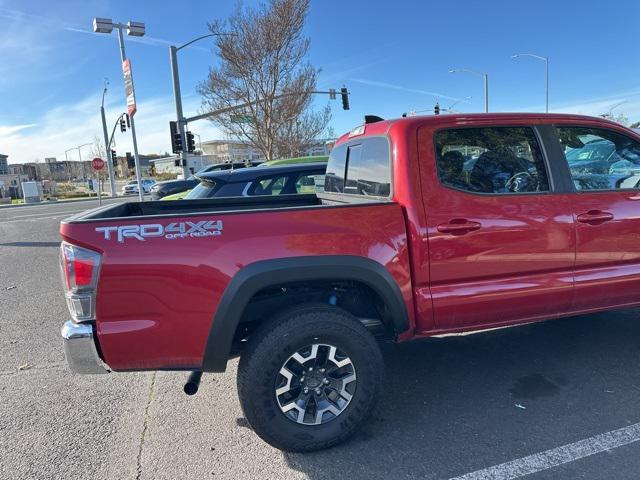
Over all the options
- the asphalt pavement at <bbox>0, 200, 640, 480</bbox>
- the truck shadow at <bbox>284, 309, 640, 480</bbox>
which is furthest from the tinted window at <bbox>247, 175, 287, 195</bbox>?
the truck shadow at <bbox>284, 309, 640, 480</bbox>

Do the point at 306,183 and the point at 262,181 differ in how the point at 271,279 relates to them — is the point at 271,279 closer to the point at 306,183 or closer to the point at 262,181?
the point at 262,181

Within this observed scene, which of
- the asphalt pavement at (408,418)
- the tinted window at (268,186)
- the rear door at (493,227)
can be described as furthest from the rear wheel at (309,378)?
the tinted window at (268,186)

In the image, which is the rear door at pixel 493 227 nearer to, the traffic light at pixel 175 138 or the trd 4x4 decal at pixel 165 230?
the trd 4x4 decal at pixel 165 230

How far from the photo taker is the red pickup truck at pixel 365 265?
2471 millimetres

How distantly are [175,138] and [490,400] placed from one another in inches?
862

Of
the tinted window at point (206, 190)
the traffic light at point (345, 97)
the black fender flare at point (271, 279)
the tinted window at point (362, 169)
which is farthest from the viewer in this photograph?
the traffic light at point (345, 97)

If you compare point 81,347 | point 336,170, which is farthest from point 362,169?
point 81,347

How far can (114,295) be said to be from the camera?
2434 millimetres

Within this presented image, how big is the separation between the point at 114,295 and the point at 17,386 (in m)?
2.10

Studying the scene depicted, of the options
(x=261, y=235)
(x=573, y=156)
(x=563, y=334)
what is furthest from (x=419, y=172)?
(x=563, y=334)

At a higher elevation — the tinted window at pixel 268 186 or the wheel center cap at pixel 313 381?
the tinted window at pixel 268 186

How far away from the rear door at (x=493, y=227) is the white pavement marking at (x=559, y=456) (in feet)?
2.70

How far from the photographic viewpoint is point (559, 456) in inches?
102

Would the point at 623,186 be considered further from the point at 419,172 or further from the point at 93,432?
the point at 93,432
